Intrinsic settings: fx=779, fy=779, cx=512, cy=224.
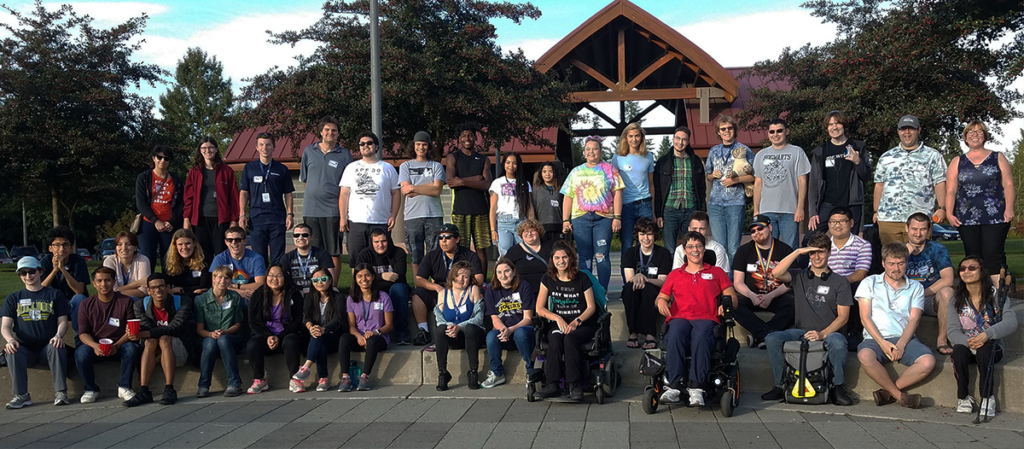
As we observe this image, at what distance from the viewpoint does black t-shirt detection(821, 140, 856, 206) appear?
7.87 m

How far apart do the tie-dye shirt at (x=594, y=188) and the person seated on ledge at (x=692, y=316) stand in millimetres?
1530

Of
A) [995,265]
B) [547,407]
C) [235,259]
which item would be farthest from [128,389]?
[995,265]

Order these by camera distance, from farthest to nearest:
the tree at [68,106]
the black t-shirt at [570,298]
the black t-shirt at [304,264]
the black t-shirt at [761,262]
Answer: the tree at [68,106] < the black t-shirt at [304,264] < the black t-shirt at [761,262] < the black t-shirt at [570,298]

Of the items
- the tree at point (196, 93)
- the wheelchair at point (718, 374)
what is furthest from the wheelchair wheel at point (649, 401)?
the tree at point (196, 93)

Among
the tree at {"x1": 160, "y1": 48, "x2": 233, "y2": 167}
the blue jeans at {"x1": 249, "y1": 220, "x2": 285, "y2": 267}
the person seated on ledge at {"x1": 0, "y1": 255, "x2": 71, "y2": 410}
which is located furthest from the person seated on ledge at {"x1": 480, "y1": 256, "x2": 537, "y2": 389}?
the tree at {"x1": 160, "y1": 48, "x2": 233, "y2": 167}

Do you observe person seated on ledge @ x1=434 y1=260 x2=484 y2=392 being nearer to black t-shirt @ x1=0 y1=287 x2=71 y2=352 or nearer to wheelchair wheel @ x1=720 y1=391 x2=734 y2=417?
wheelchair wheel @ x1=720 y1=391 x2=734 y2=417

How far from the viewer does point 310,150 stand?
8672mm

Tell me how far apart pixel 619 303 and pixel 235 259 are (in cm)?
399

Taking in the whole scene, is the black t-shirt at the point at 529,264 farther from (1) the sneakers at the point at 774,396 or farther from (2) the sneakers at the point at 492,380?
(1) the sneakers at the point at 774,396

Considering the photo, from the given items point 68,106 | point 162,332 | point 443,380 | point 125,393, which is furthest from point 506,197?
point 68,106

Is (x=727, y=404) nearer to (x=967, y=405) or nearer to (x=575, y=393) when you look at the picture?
(x=575, y=393)

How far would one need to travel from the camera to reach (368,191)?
27.3 feet

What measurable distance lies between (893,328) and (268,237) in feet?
20.4

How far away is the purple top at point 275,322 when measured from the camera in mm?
7318
